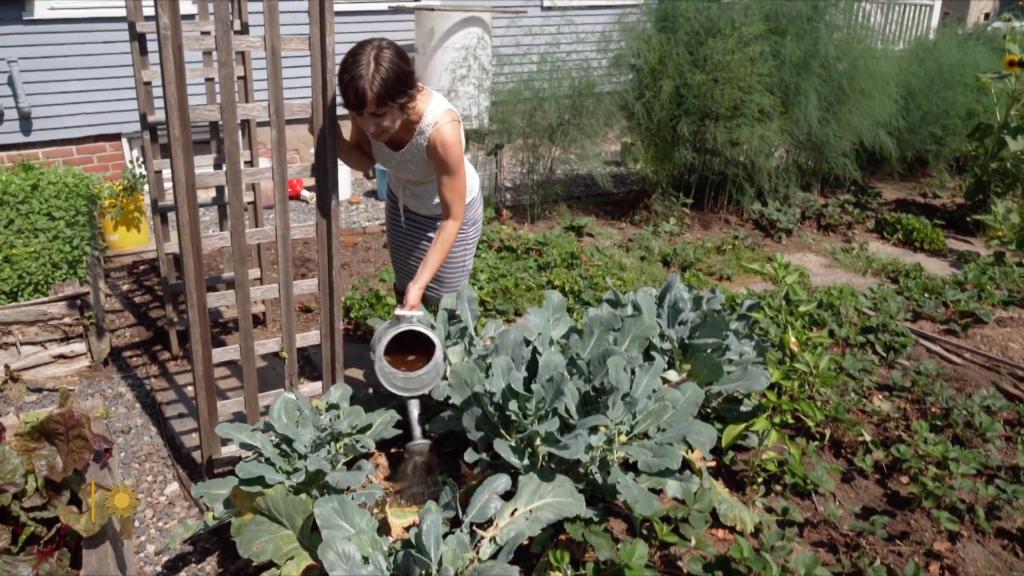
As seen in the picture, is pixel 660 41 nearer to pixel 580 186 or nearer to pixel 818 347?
pixel 580 186

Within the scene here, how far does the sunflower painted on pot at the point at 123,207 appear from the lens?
192 inches

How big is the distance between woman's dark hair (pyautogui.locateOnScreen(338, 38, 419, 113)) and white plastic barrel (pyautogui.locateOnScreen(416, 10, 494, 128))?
4534 mm

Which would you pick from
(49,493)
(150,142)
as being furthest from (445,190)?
(150,142)

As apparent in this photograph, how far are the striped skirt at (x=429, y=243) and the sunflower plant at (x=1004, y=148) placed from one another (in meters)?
5.55

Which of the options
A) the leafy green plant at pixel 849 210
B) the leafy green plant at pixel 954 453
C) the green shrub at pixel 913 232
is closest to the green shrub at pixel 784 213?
the leafy green plant at pixel 849 210

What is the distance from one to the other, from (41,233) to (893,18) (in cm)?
1023

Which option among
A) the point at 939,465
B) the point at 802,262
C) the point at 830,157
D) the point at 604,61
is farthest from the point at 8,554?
the point at 830,157

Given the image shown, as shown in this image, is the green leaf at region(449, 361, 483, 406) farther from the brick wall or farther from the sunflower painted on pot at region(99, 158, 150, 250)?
the brick wall

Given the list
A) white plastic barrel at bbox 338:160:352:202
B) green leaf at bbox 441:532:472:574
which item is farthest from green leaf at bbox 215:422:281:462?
white plastic barrel at bbox 338:160:352:202

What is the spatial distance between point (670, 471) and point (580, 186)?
5.23 m

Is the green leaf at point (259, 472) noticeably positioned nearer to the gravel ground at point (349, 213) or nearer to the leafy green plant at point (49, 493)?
the leafy green plant at point (49, 493)

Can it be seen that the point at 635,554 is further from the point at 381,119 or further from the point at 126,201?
the point at 126,201

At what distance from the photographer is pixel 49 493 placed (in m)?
2.64

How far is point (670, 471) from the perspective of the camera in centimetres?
290
